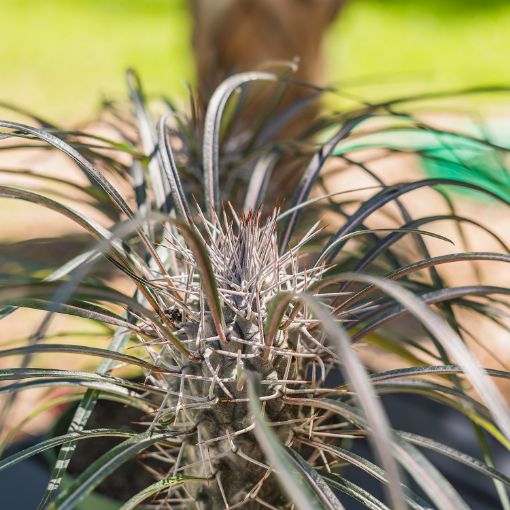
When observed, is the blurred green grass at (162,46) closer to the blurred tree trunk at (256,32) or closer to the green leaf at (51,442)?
the blurred tree trunk at (256,32)

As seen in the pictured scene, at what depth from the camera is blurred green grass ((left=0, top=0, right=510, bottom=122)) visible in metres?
3.34

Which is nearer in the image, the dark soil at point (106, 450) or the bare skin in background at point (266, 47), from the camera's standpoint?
the dark soil at point (106, 450)

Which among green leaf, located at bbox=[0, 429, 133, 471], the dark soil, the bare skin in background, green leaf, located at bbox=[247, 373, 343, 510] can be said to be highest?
the bare skin in background

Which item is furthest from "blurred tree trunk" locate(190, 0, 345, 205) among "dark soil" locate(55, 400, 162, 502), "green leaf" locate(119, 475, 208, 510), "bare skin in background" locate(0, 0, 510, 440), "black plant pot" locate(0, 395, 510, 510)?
"green leaf" locate(119, 475, 208, 510)

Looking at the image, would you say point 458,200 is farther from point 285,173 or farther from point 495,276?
point 285,173

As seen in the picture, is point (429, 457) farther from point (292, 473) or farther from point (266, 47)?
point (266, 47)

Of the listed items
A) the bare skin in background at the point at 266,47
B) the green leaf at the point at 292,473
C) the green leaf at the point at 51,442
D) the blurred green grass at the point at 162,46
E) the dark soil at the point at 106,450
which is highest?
the blurred green grass at the point at 162,46

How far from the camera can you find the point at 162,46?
398 centimetres

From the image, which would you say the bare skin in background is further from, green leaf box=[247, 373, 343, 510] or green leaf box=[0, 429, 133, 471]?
green leaf box=[247, 373, 343, 510]

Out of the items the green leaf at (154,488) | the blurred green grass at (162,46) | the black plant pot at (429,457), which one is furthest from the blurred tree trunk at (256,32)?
the blurred green grass at (162,46)

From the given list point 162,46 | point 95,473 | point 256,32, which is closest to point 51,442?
point 95,473

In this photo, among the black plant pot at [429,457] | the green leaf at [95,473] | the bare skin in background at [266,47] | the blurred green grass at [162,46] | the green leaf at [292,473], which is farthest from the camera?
the blurred green grass at [162,46]

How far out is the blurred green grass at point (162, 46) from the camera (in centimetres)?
334

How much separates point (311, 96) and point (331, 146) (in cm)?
17
